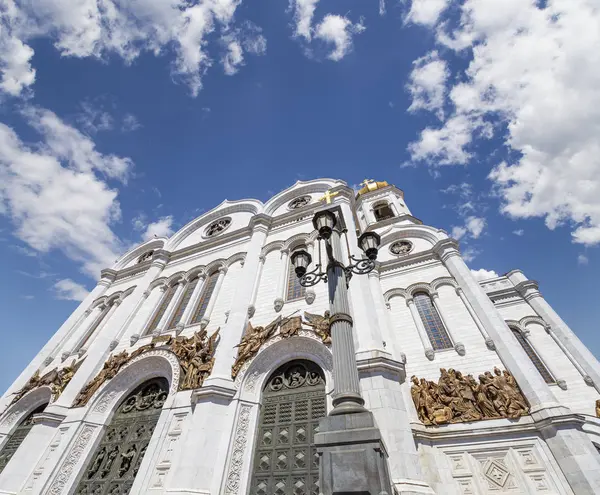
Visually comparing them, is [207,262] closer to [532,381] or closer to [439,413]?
[439,413]

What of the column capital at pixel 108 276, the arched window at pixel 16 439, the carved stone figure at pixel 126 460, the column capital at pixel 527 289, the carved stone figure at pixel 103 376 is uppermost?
the column capital at pixel 108 276

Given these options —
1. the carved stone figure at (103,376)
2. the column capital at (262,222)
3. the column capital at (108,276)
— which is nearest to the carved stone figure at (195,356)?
the carved stone figure at (103,376)

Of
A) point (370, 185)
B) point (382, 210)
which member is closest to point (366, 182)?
Answer: point (370, 185)

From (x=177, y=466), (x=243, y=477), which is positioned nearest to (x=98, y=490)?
(x=177, y=466)

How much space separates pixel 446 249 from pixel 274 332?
8919 mm

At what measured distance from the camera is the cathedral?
6.69 m

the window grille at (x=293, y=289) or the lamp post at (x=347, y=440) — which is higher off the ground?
the window grille at (x=293, y=289)

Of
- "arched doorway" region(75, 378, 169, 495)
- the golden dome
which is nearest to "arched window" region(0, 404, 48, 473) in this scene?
"arched doorway" region(75, 378, 169, 495)

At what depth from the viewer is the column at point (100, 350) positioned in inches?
449

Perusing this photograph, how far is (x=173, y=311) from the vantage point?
1400cm

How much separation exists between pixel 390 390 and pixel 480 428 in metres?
2.85

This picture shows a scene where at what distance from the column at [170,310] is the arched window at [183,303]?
0.14 meters

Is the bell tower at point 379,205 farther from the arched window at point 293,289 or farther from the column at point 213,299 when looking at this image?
the column at point 213,299

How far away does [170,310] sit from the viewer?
14.0 metres
